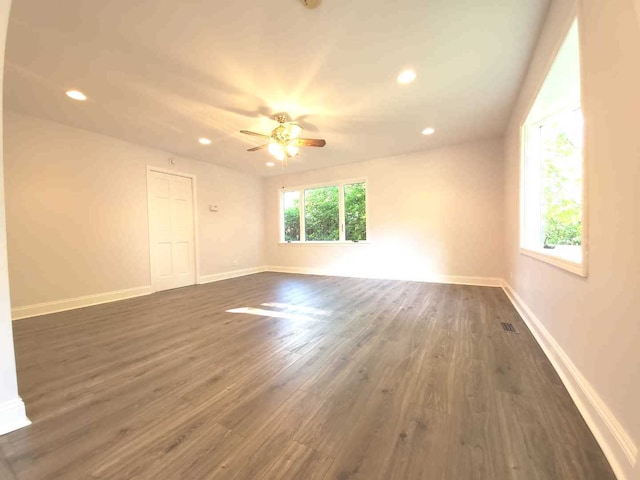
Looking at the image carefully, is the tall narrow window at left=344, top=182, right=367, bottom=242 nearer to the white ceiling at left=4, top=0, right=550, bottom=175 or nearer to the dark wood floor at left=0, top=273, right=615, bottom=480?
the white ceiling at left=4, top=0, right=550, bottom=175

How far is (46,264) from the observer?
11.0 ft

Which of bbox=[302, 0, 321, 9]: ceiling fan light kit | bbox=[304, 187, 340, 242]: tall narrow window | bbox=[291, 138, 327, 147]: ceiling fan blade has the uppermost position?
bbox=[302, 0, 321, 9]: ceiling fan light kit

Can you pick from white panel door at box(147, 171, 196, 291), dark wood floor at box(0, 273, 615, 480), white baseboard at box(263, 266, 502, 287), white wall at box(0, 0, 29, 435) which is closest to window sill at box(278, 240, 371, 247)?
white baseboard at box(263, 266, 502, 287)

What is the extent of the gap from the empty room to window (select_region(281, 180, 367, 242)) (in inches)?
36.2

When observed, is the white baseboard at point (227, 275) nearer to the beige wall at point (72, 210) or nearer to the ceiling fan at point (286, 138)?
the beige wall at point (72, 210)

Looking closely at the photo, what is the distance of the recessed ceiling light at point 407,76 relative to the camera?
2.47m

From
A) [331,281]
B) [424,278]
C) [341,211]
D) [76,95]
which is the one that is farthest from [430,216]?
[76,95]

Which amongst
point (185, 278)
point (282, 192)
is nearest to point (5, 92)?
point (185, 278)

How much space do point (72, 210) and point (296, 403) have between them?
4390 millimetres

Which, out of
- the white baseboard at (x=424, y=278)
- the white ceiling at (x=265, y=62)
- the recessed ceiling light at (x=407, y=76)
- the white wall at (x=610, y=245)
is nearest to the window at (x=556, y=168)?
the white wall at (x=610, y=245)

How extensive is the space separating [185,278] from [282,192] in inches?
127

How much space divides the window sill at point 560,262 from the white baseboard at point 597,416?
0.57 metres

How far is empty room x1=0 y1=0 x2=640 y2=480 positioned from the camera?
42.9 inches

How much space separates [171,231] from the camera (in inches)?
192
